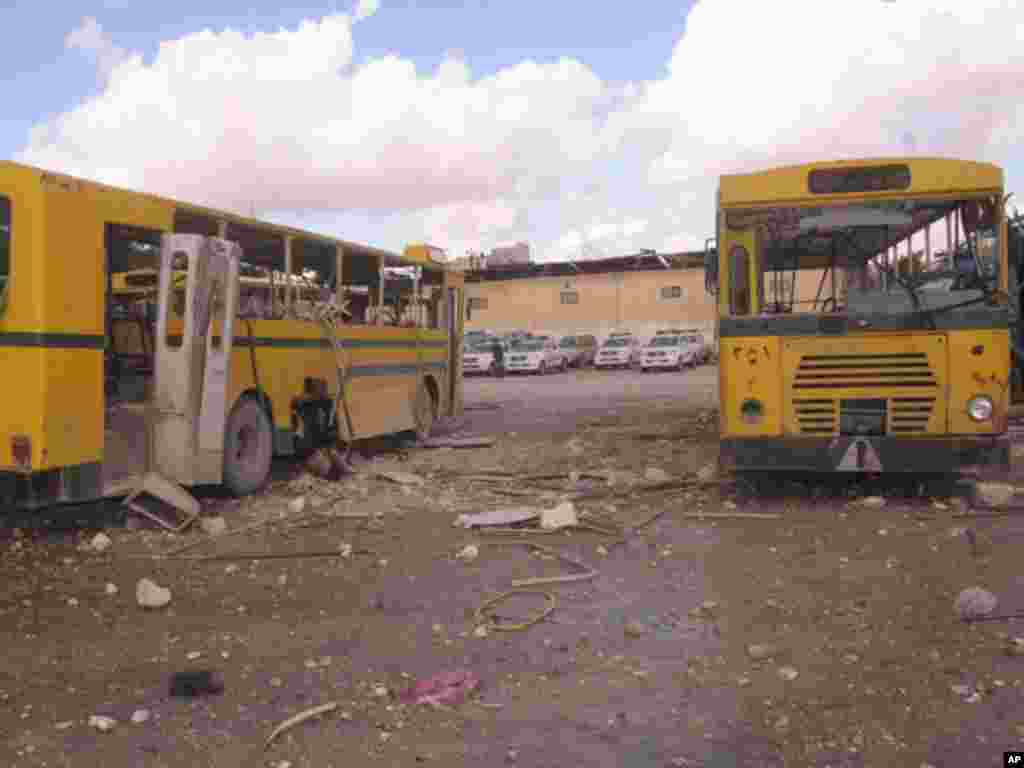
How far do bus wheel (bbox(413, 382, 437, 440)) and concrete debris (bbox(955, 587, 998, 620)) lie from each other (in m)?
10.2

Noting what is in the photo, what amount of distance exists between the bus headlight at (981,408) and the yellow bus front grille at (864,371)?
13.5 inches

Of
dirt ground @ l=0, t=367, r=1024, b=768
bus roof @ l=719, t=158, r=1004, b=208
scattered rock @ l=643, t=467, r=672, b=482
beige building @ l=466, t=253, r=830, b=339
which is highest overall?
beige building @ l=466, t=253, r=830, b=339

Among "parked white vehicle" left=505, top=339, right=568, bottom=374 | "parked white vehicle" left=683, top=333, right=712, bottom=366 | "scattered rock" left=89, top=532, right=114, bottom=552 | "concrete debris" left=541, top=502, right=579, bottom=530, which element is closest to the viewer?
"scattered rock" left=89, top=532, right=114, bottom=552

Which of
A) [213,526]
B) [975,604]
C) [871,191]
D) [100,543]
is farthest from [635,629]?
[871,191]

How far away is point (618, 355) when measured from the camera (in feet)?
143

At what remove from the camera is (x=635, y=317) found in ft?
177

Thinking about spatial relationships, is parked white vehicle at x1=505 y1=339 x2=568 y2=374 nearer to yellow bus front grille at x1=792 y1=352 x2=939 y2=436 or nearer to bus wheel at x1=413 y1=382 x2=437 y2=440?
bus wheel at x1=413 y1=382 x2=437 y2=440

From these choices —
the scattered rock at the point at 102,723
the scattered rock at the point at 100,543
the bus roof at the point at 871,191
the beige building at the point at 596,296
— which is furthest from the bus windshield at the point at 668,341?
the scattered rock at the point at 102,723

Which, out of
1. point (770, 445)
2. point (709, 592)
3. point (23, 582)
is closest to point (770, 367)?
point (770, 445)

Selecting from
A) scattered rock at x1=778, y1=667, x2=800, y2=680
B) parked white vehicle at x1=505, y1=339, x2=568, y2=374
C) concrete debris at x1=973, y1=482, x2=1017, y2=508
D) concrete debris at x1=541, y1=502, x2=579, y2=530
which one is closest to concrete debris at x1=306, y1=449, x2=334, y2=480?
concrete debris at x1=541, y1=502, x2=579, y2=530

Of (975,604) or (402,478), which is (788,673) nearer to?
(975,604)

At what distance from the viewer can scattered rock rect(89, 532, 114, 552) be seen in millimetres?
7886

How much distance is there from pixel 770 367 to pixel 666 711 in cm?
483

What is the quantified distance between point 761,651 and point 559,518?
333cm
